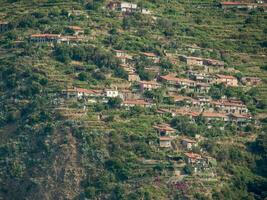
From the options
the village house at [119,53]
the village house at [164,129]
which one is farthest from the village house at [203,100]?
the village house at [164,129]

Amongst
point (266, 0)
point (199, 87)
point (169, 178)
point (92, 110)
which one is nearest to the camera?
point (169, 178)

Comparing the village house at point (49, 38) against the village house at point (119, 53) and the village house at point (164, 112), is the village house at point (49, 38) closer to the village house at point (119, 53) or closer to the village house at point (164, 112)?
the village house at point (119, 53)

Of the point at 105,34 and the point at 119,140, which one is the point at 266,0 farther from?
the point at 119,140

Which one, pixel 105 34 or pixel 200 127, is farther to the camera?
pixel 105 34

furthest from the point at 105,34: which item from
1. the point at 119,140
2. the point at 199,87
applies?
the point at 119,140

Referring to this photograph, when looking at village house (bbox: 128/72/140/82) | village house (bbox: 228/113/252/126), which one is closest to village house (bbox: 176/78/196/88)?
village house (bbox: 128/72/140/82)

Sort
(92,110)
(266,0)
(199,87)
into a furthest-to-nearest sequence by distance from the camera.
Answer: (266,0), (199,87), (92,110)
